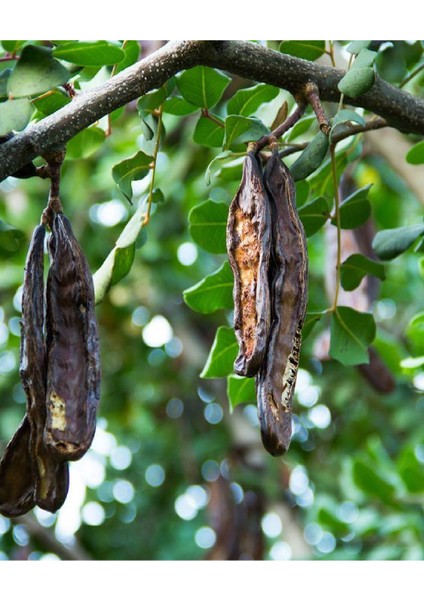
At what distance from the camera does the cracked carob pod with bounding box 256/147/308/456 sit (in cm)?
80

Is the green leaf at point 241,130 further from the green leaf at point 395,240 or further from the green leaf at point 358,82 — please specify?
the green leaf at point 395,240

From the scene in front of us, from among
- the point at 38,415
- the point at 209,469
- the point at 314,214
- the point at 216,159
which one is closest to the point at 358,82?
the point at 216,159

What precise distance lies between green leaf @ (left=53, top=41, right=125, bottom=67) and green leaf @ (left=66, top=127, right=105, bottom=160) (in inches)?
10.9

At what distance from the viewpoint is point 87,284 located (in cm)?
92

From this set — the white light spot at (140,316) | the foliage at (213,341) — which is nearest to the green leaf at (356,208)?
the foliage at (213,341)

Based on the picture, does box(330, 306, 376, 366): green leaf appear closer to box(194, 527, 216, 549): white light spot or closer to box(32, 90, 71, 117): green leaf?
box(32, 90, 71, 117): green leaf

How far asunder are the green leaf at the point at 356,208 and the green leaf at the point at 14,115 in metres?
0.59

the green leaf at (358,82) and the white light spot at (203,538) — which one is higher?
the green leaf at (358,82)

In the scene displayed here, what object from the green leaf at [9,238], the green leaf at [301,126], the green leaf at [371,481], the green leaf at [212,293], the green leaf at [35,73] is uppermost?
the green leaf at [35,73]

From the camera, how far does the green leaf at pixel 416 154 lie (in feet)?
4.69

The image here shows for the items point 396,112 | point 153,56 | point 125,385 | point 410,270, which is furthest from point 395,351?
point 125,385

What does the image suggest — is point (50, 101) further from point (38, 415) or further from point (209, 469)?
point (209, 469)

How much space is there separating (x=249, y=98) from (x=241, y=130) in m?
0.22

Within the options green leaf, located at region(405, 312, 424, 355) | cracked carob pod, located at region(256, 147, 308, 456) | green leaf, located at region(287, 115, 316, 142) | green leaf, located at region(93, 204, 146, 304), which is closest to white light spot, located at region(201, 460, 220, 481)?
green leaf, located at region(405, 312, 424, 355)
